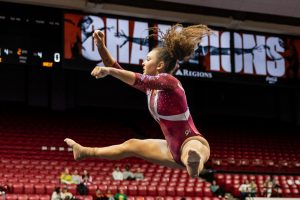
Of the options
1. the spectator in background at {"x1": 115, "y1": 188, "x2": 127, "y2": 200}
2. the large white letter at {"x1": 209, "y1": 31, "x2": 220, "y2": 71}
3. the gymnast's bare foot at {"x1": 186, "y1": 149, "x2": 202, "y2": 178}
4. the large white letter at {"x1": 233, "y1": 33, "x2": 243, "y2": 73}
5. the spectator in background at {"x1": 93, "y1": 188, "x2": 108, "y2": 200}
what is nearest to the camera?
the gymnast's bare foot at {"x1": 186, "y1": 149, "x2": 202, "y2": 178}

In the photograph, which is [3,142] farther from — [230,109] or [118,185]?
[230,109]

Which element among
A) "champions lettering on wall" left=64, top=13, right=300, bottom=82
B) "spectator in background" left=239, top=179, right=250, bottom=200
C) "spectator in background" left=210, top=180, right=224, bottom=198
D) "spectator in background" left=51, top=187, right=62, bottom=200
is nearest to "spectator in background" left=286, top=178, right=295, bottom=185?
"spectator in background" left=239, top=179, right=250, bottom=200

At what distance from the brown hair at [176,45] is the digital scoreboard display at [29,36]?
1011 cm

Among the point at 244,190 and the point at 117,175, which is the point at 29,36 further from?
the point at 244,190

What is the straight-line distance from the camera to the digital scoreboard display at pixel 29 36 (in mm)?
14008

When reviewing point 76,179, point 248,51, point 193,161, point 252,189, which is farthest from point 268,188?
point 193,161

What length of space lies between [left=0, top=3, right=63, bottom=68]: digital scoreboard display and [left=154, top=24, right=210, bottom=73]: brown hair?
1011cm

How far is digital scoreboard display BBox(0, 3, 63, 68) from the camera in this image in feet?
46.0

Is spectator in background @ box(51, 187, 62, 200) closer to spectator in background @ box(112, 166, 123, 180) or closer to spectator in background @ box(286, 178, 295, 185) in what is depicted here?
spectator in background @ box(112, 166, 123, 180)

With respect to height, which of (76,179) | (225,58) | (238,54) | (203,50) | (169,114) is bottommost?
(76,179)

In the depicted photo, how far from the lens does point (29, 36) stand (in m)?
14.2

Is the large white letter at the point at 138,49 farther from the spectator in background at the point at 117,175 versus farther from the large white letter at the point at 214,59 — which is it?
the spectator in background at the point at 117,175

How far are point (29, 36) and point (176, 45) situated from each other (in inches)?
414

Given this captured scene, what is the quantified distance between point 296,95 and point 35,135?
1101 cm
